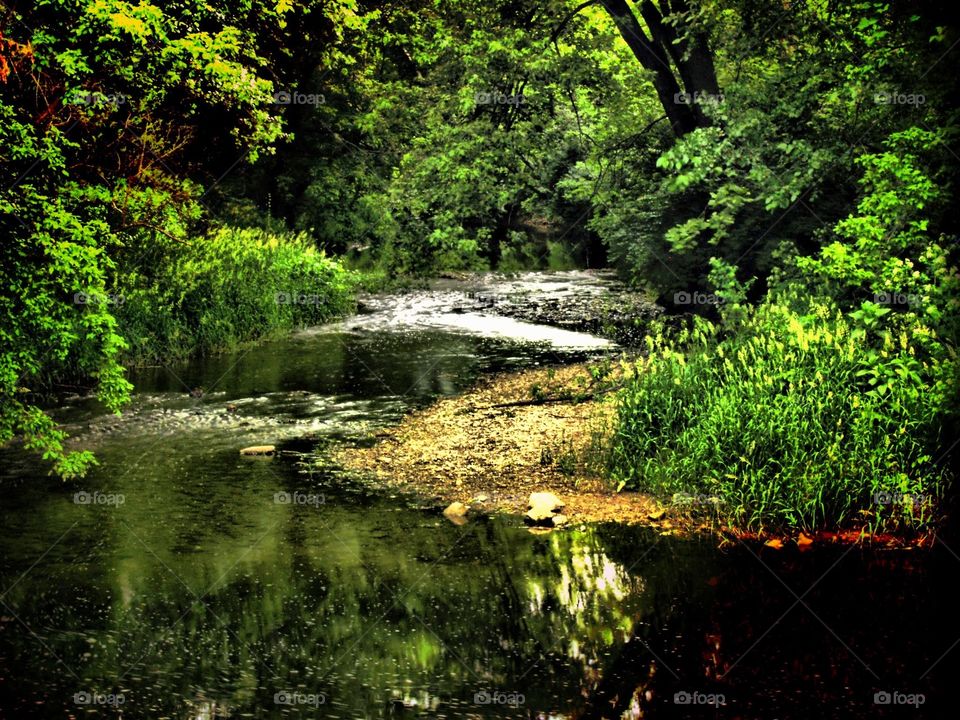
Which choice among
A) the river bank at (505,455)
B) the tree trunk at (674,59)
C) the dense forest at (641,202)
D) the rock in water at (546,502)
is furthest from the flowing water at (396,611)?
the tree trunk at (674,59)

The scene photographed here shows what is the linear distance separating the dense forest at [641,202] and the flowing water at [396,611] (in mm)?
1037

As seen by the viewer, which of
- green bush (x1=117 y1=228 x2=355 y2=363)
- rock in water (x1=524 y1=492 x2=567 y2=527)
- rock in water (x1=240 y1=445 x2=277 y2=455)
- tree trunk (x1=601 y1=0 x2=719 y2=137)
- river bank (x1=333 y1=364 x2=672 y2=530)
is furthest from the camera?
green bush (x1=117 y1=228 x2=355 y2=363)

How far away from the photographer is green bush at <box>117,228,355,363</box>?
1908 cm

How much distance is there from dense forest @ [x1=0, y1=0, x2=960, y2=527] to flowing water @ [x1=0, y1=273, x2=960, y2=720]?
104 centimetres

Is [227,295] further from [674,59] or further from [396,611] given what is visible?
[396,611]

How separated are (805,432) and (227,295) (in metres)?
14.5

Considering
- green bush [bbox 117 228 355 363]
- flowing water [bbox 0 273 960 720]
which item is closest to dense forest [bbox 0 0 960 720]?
flowing water [bbox 0 273 960 720]

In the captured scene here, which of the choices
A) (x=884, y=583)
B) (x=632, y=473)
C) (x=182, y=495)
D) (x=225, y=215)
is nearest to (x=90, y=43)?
(x=182, y=495)

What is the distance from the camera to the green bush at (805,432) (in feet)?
30.8

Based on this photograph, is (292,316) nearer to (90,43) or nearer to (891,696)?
(90,43)

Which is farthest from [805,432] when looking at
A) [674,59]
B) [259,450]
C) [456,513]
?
[674,59]

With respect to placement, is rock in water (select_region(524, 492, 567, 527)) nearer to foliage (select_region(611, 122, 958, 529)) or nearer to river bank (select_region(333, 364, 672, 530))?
river bank (select_region(333, 364, 672, 530))

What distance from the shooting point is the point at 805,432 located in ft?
32.0

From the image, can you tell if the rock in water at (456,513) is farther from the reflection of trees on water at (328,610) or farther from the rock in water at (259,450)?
the rock in water at (259,450)
